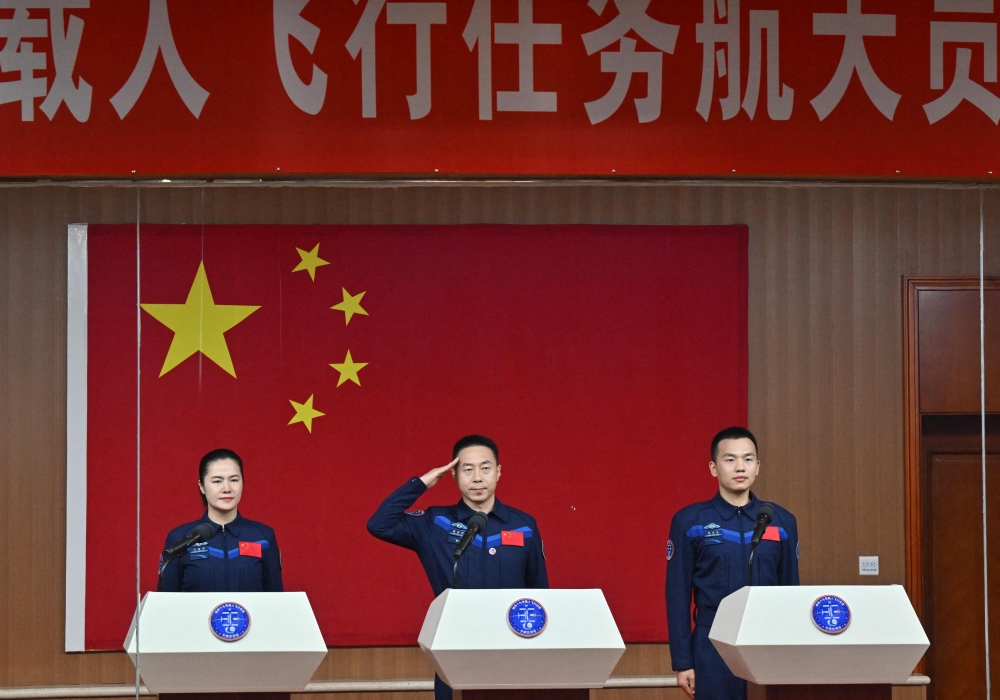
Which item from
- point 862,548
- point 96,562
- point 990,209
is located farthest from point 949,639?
point 96,562

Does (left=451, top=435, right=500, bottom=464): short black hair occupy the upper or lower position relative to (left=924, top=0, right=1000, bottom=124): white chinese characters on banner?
lower

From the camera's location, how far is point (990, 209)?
4.21m

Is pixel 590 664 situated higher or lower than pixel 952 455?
lower

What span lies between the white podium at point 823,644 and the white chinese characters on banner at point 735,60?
1294mm

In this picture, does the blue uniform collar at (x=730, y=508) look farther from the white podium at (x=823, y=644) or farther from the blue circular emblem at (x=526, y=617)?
the blue circular emblem at (x=526, y=617)

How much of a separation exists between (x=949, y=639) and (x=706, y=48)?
257cm

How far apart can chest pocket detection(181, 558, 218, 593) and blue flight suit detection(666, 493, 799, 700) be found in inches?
51.6

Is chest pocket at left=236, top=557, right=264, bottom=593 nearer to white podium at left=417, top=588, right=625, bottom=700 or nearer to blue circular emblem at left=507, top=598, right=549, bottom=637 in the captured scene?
white podium at left=417, top=588, right=625, bottom=700

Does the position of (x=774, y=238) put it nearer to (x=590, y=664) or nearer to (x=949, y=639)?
(x=949, y=639)

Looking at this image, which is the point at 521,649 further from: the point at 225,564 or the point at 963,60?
the point at 963,60

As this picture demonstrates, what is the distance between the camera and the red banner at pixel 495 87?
9.53ft

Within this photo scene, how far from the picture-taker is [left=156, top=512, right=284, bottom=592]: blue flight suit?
322cm

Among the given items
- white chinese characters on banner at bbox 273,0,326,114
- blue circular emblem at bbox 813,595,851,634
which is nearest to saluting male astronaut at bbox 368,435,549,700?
blue circular emblem at bbox 813,595,851,634

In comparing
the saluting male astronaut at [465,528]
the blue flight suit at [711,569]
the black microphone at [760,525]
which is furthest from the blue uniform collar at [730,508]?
the saluting male astronaut at [465,528]
